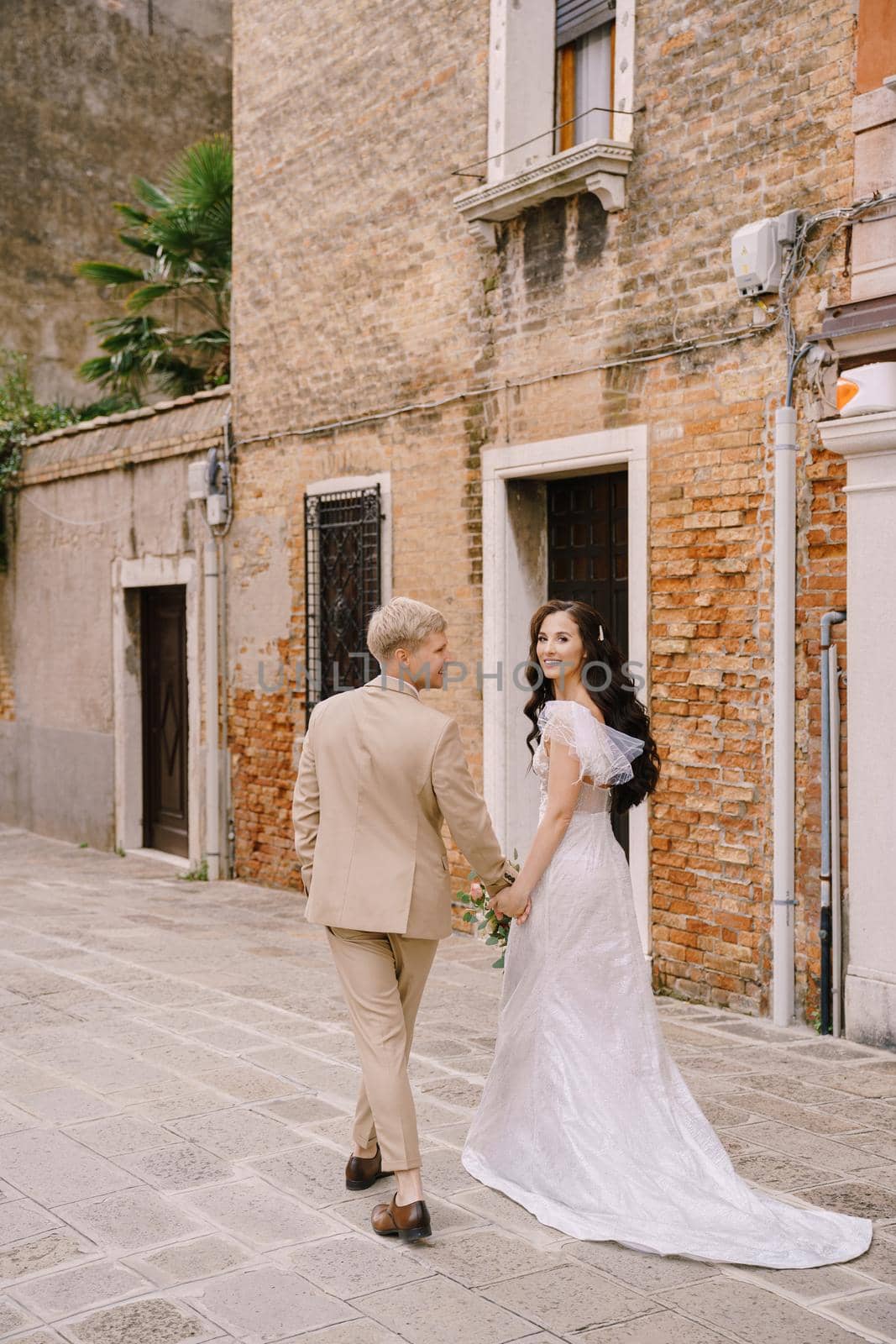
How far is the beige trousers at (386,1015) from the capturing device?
4074 millimetres

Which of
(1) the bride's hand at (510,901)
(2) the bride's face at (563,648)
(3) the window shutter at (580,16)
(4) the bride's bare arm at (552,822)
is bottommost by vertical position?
(1) the bride's hand at (510,901)

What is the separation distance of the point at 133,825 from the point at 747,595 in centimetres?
753

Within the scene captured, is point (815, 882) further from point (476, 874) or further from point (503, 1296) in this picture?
point (503, 1296)

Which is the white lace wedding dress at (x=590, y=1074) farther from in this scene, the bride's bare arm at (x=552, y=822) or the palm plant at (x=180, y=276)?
the palm plant at (x=180, y=276)

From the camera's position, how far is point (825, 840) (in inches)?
253

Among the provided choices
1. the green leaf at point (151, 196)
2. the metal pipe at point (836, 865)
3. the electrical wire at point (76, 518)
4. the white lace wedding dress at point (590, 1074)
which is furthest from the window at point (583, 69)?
the green leaf at point (151, 196)

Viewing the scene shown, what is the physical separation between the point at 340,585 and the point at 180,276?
5928mm

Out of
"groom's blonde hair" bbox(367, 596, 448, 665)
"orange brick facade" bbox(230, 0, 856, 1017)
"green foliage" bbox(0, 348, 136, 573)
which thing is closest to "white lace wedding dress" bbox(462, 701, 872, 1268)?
"groom's blonde hair" bbox(367, 596, 448, 665)

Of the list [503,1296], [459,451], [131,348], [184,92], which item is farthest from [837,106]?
[184,92]

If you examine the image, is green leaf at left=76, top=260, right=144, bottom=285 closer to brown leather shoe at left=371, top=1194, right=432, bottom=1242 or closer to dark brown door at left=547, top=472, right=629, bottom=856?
dark brown door at left=547, top=472, right=629, bottom=856

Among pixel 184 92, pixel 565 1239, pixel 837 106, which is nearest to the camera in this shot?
pixel 565 1239

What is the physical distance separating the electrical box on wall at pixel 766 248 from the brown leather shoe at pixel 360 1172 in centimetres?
414

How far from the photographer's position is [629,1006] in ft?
14.5

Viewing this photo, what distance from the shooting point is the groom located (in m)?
4.09
